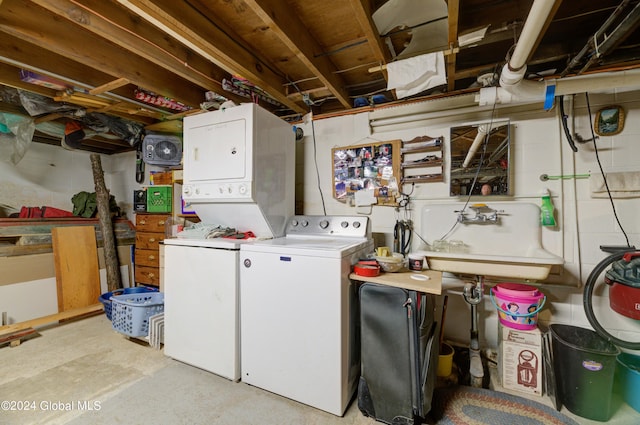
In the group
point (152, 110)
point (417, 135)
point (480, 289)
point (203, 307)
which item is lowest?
point (203, 307)

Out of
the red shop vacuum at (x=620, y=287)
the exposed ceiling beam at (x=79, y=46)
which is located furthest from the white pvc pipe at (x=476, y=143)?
the exposed ceiling beam at (x=79, y=46)

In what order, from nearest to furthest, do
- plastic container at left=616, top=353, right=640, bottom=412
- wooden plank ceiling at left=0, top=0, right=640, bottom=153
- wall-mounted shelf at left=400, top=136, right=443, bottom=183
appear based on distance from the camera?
wooden plank ceiling at left=0, top=0, right=640, bottom=153 < plastic container at left=616, top=353, right=640, bottom=412 < wall-mounted shelf at left=400, top=136, right=443, bottom=183

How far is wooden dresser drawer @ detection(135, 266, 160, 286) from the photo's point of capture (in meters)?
3.30

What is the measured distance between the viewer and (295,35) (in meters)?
1.65

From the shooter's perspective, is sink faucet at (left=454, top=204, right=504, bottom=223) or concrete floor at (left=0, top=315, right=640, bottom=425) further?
sink faucet at (left=454, top=204, right=504, bottom=223)

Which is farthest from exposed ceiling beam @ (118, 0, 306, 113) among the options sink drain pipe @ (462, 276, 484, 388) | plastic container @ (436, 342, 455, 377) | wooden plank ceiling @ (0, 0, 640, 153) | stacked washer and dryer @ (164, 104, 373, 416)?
plastic container @ (436, 342, 455, 377)

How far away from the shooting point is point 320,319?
159cm

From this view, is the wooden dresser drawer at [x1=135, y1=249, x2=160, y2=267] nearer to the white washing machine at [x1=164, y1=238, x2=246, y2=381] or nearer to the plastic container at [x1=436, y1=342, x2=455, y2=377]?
the white washing machine at [x1=164, y1=238, x2=246, y2=381]

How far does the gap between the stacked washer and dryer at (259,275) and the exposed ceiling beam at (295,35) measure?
55 centimetres

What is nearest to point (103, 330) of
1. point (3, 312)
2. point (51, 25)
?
point (3, 312)

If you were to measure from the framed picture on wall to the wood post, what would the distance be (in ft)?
17.4

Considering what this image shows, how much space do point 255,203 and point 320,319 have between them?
1008 millimetres

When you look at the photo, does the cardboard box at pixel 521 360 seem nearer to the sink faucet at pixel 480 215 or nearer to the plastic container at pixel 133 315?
the sink faucet at pixel 480 215

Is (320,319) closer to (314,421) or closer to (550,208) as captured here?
(314,421)
